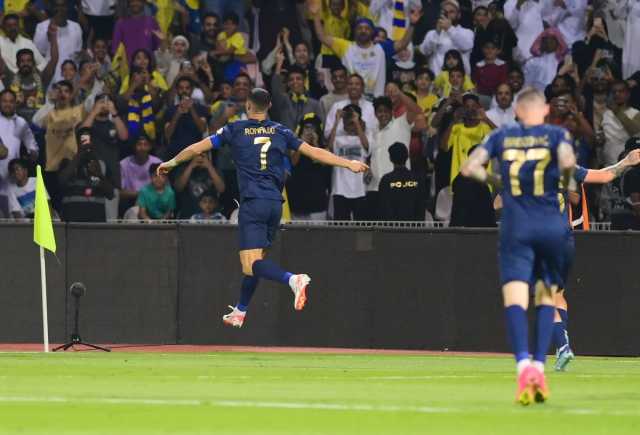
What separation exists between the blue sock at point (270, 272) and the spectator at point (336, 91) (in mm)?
5980

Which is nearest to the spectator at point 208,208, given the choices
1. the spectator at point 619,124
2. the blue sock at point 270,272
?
the blue sock at point 270,272

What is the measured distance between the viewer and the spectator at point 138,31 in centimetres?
2445

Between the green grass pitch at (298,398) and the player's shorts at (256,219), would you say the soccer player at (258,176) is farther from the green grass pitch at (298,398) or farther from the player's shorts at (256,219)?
the green grass pitch at (298,398)

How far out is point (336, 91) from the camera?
23516mm

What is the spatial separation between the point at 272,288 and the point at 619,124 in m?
5.36

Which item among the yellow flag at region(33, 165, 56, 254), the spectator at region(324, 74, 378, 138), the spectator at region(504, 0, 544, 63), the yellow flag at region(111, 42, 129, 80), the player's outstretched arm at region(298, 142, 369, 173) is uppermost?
the spectator at region(504, 0, 544, 63)

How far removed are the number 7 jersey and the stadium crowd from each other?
9979 mm

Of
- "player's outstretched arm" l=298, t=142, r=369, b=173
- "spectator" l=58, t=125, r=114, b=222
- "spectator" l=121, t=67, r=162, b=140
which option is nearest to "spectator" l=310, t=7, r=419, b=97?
"spectator" l=121, t=67, r=162, b=140

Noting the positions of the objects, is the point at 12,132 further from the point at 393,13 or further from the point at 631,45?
the point at 631,45

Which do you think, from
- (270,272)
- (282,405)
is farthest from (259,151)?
(282,405)

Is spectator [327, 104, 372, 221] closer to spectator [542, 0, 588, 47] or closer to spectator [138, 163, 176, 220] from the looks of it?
spectator [138, 163, 176, 220]

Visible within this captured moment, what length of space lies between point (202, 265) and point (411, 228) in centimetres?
289

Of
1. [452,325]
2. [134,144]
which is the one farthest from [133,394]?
[134,144]

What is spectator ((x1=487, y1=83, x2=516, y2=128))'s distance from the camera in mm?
22625
